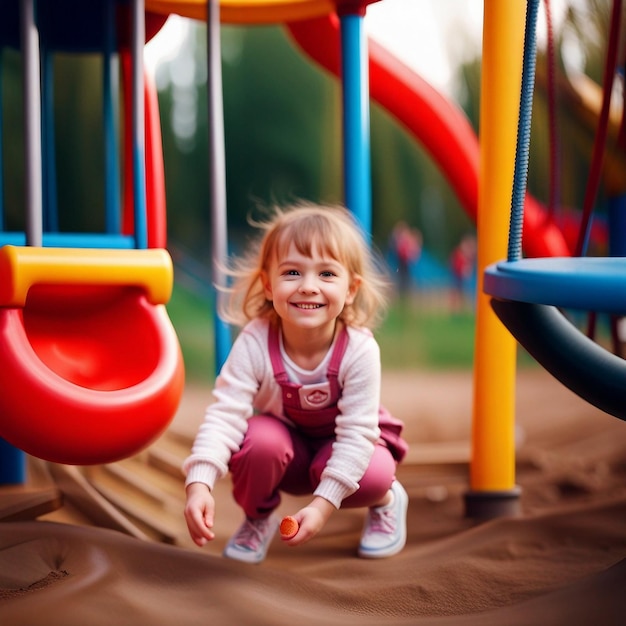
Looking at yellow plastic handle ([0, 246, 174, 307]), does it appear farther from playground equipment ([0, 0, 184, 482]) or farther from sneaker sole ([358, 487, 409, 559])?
sneaker sole ([358, 487, 409, 559])

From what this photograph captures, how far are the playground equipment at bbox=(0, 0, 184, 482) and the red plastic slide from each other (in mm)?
687

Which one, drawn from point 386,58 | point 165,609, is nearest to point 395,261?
point 386,58

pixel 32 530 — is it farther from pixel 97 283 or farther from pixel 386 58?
pixel 386 58

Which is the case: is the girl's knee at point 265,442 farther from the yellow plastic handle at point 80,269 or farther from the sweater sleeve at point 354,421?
the yellow plastic handle at point 80,269

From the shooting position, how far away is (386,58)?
213 centimetres

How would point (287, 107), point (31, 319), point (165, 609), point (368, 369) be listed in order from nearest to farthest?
point (165, 609) → point (368, 369) → point (31, 319) → point (287, 107)

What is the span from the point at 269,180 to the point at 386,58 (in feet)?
19.0

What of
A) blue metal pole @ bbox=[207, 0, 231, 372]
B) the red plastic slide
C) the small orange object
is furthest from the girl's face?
the red plastic slide

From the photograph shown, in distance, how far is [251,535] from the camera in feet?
4.43

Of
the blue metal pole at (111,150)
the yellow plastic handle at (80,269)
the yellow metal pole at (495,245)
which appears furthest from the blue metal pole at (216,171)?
the yellow metal pole at (495,245)

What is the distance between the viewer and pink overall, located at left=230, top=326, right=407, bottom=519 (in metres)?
1.28

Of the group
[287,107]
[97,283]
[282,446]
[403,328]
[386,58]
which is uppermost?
[287,107]

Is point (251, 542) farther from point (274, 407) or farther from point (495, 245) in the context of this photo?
point (495, 245)

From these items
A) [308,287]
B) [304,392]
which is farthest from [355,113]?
[304,392]
